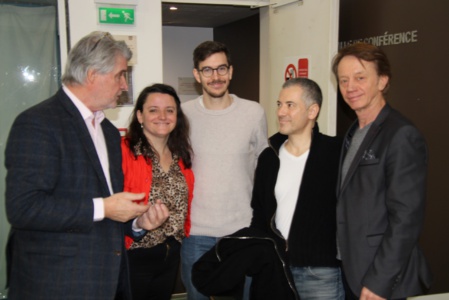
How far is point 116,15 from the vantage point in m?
3.14

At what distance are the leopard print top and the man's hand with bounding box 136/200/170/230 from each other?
0.28 meters

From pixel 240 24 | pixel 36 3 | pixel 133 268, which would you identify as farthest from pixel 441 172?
pixel 240 24

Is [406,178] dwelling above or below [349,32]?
below

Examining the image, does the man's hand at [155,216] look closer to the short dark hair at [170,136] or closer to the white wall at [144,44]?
the short dark hair at [170,136]

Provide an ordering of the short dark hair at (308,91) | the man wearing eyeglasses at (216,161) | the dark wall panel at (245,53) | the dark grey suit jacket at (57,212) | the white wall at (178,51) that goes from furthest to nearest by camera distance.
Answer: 1. the white wall at (178,51)
2. the dark wall panel at (245,53)
3. the man wearing eyeglasses at (216,161)
4. the short dark hair at (308,91)
5. the dark grey suit jacket at (57,212)

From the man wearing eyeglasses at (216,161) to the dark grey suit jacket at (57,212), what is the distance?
2.29ft

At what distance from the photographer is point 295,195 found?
1918mm

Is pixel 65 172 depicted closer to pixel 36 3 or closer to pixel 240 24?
pixel 36 3

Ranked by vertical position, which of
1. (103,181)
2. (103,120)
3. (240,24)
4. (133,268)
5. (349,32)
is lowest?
(133,268)

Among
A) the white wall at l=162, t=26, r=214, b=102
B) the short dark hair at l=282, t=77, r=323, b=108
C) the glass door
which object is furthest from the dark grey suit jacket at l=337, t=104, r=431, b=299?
the white wall at l=162, t=26, r=214, b=102

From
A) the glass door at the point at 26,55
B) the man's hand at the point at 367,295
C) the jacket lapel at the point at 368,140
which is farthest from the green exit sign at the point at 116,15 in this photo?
the man's hand at the point at 367,295

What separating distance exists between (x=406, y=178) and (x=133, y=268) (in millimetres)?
1280

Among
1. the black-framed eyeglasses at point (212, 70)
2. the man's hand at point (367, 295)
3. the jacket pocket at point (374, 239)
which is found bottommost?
the man's hand at point (367, 295)

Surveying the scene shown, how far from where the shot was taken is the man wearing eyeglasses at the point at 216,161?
226 cm
